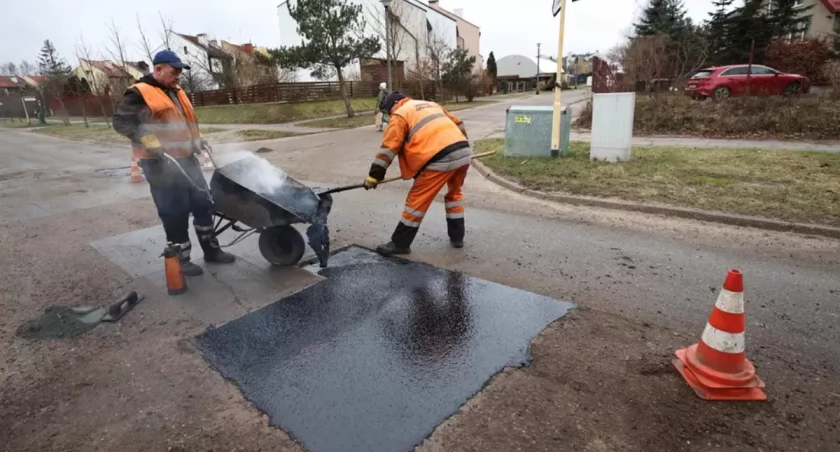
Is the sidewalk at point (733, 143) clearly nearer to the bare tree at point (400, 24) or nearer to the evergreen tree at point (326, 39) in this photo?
the evergreen tree at point (326, 39)

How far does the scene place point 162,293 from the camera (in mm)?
3875

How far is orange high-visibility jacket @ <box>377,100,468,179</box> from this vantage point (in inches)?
167

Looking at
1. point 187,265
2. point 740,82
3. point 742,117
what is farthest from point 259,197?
point 740,82

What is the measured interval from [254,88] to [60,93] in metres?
15.1

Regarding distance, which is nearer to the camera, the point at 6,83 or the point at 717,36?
the point at 717,36

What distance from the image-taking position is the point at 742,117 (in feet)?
41.0

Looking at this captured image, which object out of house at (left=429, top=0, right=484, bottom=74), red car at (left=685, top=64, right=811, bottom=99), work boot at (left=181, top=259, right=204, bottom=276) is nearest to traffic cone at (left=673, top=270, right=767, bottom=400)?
work boot at (left=181, top=259, right=204, bottom=276)

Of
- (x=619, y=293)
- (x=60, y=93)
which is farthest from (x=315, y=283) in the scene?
(x=60, y=93)

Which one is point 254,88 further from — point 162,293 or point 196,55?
point 162,293

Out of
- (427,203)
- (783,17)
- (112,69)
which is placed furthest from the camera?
(112,69)

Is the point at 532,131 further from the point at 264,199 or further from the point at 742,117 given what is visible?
the point at 742,117

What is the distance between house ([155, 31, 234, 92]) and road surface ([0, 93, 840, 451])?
31962 millimetres

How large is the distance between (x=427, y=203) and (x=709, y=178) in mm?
5164

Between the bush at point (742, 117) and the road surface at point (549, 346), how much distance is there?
29.3ft
